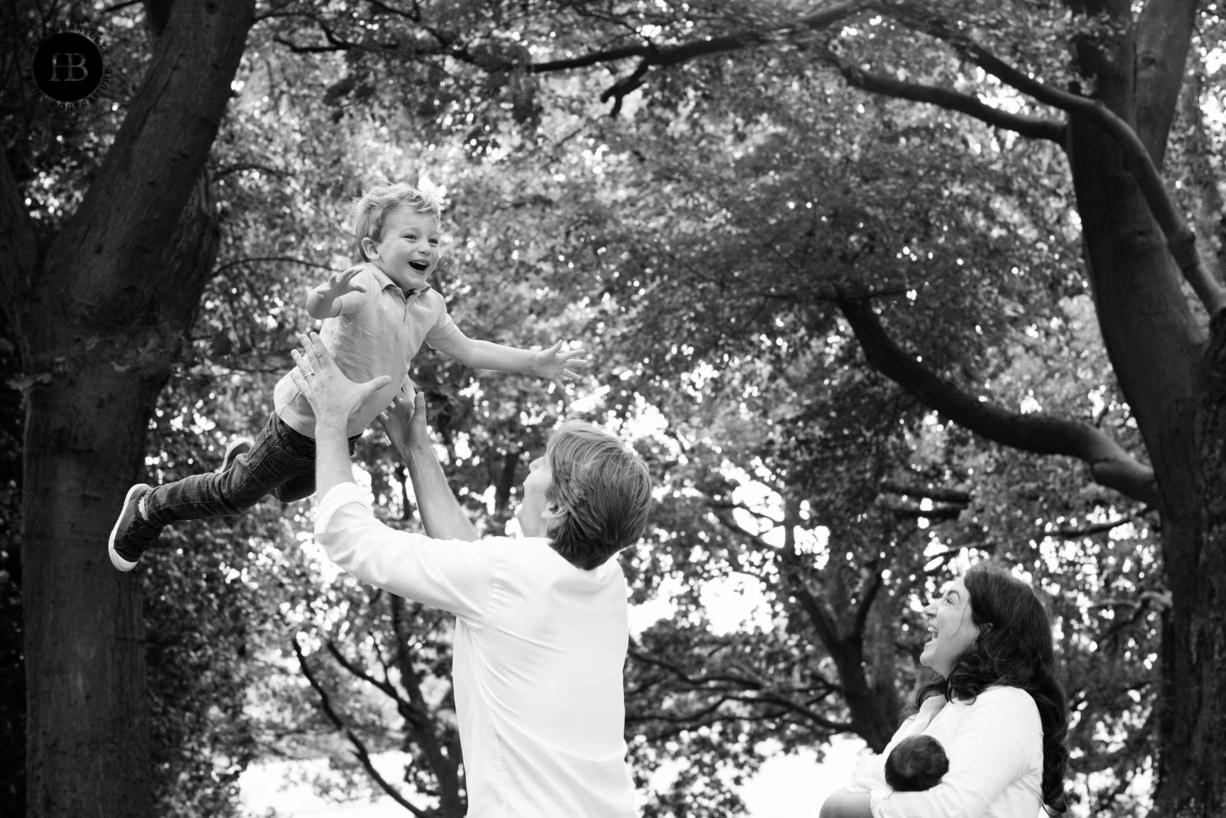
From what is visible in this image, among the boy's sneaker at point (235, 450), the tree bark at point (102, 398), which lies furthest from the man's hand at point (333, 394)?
the tree bark at point (102, 398)

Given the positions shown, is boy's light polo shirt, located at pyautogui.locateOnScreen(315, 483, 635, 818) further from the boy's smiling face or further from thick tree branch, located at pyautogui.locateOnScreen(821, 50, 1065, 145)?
thick tree branch, located at pyautogui.locateOnScreen(821, 50, 1065, 145)

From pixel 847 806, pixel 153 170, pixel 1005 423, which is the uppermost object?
→ pixel 1005 423

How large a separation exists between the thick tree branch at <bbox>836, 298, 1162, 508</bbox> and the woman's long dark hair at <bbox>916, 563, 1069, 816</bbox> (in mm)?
7029

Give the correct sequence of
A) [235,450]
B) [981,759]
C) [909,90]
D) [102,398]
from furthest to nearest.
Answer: [909,90]
[102,398]
[235,450]
[981,759]

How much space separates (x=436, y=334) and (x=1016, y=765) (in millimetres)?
1907

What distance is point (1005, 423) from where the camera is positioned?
1198 cm

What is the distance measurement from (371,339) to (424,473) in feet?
1.52

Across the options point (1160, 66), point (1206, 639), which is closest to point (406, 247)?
point (1206, 639)

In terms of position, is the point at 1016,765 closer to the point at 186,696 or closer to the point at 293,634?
the point at 186,696

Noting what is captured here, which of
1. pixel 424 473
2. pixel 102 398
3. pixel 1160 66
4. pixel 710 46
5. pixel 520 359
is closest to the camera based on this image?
pixel 424 473

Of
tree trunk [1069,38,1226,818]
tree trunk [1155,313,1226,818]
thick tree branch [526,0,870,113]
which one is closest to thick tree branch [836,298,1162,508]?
tree trunk [1069,38,1226,818]

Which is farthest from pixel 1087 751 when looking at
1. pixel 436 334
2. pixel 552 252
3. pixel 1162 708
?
pixel 436 334

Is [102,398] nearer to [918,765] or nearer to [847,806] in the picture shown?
[847,806]

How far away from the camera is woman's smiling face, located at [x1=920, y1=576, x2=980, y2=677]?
3607 mm
